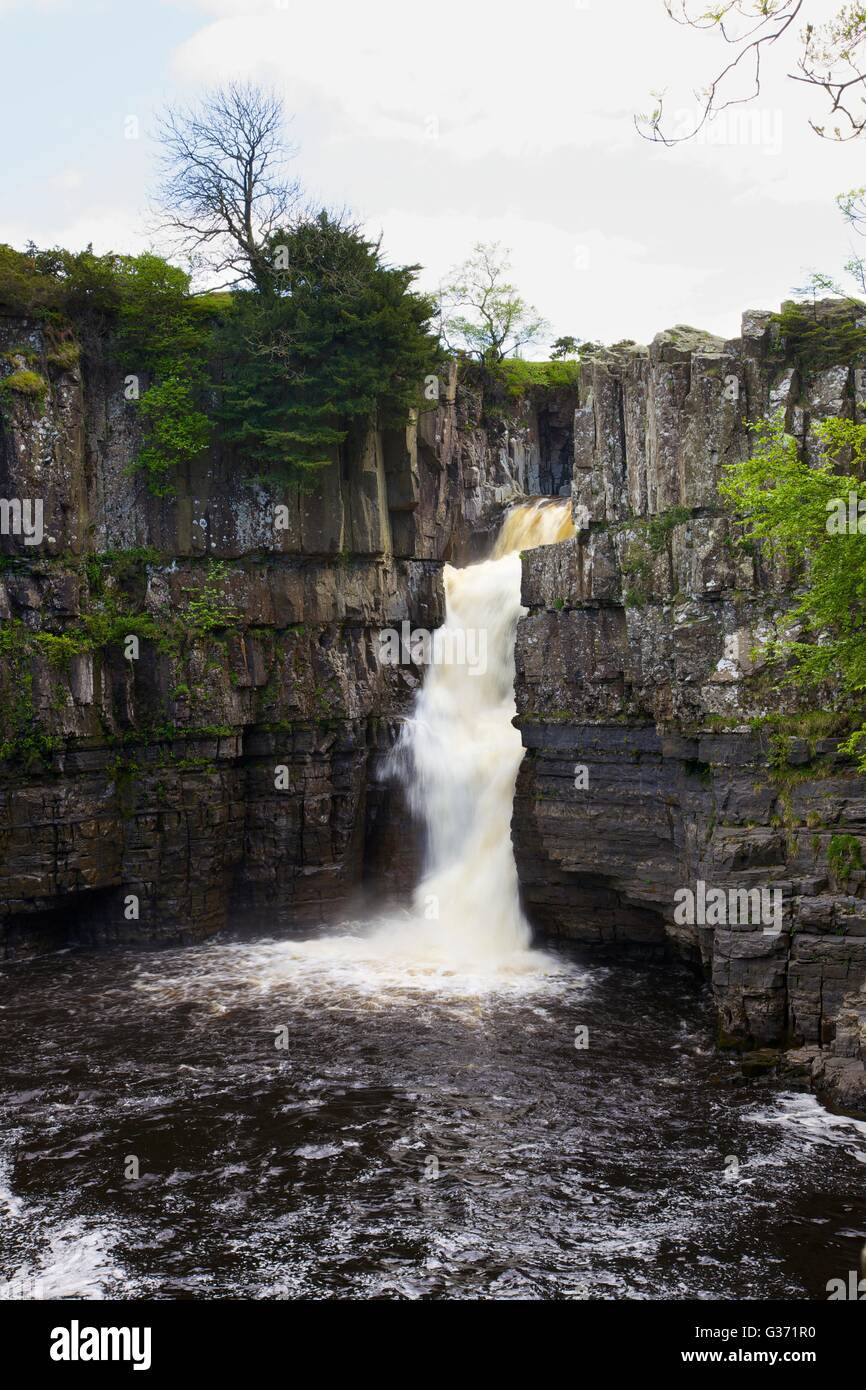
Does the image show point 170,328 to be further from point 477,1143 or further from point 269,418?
point 477,1143

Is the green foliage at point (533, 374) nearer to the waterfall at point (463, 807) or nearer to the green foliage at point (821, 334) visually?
the waterfall at point (463, 807)

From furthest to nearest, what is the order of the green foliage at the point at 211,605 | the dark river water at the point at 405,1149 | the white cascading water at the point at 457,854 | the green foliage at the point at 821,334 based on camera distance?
the green foliage at the point at 211,605 < the white cascading water at the point at 457,854 < the green foliage at the point at 821,334 < the dark river water at the point at 405,1149

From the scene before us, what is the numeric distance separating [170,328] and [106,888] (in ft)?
53.4

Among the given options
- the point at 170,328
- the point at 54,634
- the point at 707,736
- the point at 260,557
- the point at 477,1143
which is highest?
the point at 170,328

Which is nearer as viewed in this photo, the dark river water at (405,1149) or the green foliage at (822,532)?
the dark river water at (405,1149)

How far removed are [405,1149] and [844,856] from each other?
420 inches

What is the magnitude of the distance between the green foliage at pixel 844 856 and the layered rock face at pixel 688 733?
0.14 ft

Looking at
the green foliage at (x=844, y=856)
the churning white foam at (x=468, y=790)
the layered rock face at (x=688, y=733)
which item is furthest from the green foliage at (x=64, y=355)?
the green foliage at (x=844, y=856)

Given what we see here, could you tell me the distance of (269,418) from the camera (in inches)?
1329

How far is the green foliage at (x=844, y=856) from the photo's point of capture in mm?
23969

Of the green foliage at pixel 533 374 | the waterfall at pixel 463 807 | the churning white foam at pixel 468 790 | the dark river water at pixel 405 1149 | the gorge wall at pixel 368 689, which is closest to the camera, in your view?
the dark river water at pixel 405 1149

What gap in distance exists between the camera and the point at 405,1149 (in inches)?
808
